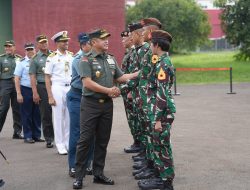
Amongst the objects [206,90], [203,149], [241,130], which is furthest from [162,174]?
[206,90]

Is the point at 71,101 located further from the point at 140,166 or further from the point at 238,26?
the point at 238,26

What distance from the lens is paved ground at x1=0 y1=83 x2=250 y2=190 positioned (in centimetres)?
704

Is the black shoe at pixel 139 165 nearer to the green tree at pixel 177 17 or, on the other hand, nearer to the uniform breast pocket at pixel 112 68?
the uniform breast pocket at pixel 112 68

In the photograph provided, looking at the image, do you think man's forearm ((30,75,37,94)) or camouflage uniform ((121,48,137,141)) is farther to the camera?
man's forearm ((30,75,37,94))

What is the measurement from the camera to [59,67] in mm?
8789

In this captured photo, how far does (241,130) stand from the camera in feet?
35.8

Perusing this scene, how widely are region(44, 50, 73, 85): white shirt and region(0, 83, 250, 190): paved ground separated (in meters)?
1.30

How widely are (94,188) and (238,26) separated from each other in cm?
2862

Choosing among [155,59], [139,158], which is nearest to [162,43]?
[155,59]

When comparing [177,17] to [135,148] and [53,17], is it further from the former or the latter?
[135,148]

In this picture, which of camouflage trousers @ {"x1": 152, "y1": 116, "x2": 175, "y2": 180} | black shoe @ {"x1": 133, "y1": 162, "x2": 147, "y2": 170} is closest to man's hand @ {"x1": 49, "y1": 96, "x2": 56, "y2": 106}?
black shoe @ {"x1": 133, "y1": 162, "x2": 147, "y2": 170}

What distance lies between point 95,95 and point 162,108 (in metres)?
0.99

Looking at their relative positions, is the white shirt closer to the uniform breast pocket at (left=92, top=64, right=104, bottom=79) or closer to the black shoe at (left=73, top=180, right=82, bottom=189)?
the uniform breast pocket at (left=92, top=64, right=104, bottom=79)

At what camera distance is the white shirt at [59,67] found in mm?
8789
